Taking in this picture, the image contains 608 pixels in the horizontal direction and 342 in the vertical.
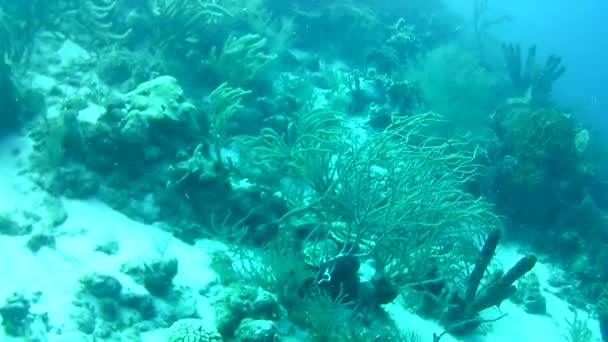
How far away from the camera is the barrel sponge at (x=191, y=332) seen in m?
4.25

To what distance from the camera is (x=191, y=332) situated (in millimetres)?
4285

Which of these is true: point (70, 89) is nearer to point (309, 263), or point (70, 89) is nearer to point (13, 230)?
point (13, 230)

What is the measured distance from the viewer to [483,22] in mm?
21844

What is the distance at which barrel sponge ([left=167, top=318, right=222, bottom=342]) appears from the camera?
425cm

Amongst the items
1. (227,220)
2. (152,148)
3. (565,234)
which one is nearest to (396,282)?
(227,220)

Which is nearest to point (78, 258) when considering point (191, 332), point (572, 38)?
point (191, 332)

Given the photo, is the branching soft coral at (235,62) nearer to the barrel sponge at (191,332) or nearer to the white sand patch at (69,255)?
the white sand patch at (69,255)

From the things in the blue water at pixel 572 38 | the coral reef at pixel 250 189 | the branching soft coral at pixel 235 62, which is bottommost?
the coral reef at pixel 250 189

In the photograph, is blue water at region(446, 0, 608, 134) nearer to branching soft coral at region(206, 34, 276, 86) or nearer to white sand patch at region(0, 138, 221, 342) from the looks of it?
branching soft coral at region(206, 34, 276, 86)

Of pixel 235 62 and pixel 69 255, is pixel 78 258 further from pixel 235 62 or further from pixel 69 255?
pixel 235 62

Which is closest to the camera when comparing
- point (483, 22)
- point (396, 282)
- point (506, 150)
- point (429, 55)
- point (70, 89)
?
point (396, 282)

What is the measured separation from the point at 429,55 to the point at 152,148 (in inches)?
437

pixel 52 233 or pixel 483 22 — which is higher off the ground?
pixel 483 22

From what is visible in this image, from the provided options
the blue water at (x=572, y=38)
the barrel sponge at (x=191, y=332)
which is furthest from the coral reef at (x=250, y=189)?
the blue water at (x=572, y=38)
